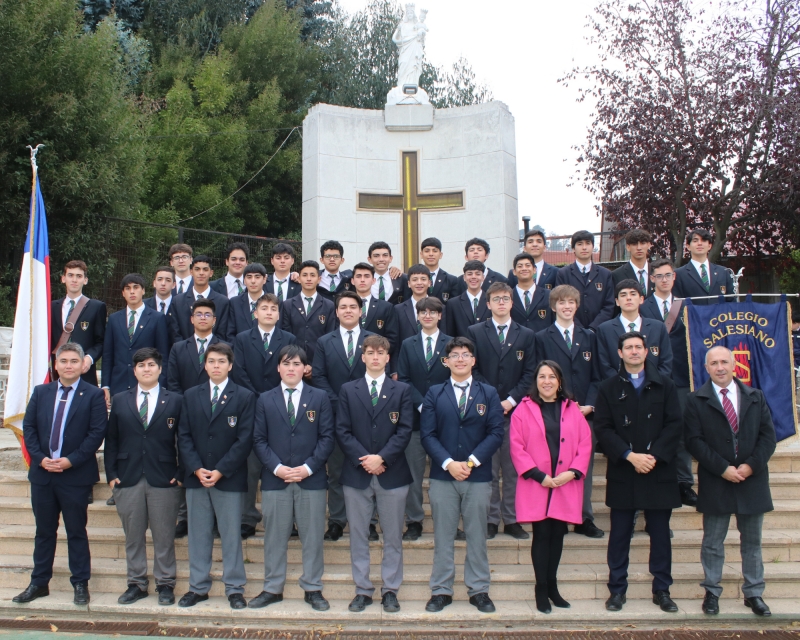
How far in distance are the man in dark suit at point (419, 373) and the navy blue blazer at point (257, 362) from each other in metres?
0.96

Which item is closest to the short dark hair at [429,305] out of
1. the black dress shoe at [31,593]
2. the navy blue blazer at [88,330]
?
the navy blue blazer at [88,330]

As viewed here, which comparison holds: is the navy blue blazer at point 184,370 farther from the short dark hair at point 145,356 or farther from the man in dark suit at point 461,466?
the man in dark suit at point 461,466

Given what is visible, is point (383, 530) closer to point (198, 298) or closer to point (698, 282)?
point (198, 298)

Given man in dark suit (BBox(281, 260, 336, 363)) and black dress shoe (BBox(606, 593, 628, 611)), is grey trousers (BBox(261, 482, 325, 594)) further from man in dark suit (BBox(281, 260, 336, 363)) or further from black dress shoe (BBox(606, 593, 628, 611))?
black dress shoe (BBox(606, 593, 628, 611))

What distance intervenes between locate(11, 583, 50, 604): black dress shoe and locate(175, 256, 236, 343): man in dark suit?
6.97ft

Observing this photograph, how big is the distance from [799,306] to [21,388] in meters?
13.9

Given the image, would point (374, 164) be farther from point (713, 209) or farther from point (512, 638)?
point (713, 209)

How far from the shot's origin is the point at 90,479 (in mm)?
4797

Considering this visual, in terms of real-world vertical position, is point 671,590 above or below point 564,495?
below

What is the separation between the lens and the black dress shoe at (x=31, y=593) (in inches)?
184

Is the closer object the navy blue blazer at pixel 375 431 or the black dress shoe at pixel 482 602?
the black dress shoe at pixel 482 602

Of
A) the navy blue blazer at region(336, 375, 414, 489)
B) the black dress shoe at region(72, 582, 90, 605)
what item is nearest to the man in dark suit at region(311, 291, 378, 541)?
the navy blue blazer at region(336, 375, 414, 489)

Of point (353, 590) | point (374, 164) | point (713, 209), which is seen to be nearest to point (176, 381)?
point (353, 590)

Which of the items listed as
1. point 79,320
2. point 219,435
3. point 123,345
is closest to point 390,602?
point 219,435
